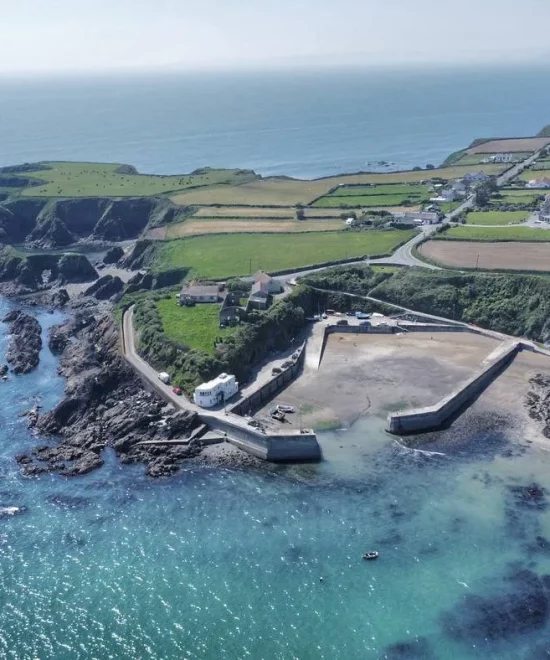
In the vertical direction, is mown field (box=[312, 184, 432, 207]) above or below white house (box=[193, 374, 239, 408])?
above

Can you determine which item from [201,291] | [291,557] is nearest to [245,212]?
[201,291]

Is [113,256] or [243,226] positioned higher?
[243,226]

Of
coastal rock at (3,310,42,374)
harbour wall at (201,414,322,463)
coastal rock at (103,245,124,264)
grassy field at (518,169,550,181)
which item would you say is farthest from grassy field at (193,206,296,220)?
harbour wall at (201,414,322,463)

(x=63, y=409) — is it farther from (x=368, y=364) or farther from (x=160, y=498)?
(x=368, y=364)

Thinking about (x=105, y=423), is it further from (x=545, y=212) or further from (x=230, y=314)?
(x=545, y=212)

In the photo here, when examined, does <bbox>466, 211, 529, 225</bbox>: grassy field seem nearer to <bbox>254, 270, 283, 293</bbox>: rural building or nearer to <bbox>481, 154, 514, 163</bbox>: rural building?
<bbox>254, 270, 283, 293</bbox>: rural building
